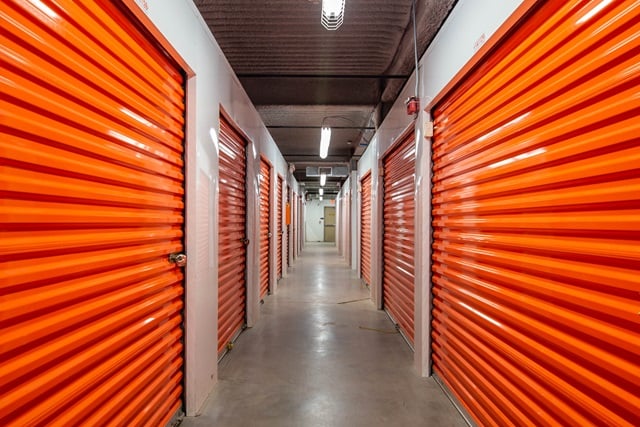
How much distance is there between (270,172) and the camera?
239 inches

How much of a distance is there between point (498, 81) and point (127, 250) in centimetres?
213

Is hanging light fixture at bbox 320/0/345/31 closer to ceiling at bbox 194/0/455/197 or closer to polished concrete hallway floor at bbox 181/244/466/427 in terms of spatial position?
ceiling at bbox 194/0/455/197

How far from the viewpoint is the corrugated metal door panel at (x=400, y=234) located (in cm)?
362

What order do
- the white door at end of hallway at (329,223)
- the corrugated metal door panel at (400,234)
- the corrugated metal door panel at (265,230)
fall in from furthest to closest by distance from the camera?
1. the white door at end of hallway at (329,223)
2. the corrugated metal door panel at (265,230)
3. the corrugated metal door panel at (400,234)

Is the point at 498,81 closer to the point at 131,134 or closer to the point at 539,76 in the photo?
the point at 539,76


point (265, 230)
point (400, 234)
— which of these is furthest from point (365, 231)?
point (400, 234)

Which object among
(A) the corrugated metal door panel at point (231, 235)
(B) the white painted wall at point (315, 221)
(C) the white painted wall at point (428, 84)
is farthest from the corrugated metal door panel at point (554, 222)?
(B) the white painted wall at point (315, 221)

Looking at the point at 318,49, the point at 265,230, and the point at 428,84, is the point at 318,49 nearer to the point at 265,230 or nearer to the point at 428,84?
the point at 428,84

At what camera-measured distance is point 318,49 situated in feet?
13.3

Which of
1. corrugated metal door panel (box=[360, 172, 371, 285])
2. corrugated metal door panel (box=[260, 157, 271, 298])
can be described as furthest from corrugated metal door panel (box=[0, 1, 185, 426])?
corrugated metal door panel (box=[360, 172, 371, 285])

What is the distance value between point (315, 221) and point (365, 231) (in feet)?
49.5

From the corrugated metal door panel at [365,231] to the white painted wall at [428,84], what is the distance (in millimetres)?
2866

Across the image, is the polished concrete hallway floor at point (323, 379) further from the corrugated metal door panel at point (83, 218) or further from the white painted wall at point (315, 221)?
the white painted wall at point (315, 221)

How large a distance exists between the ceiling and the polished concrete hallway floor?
3.15m
